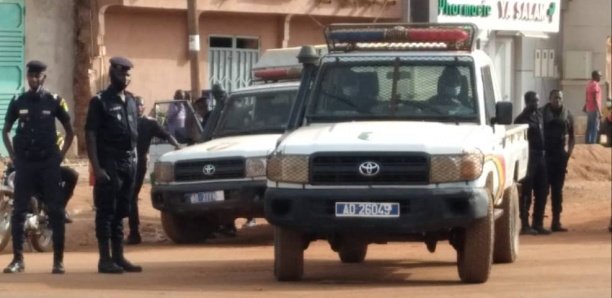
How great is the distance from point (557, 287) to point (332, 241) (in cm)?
196

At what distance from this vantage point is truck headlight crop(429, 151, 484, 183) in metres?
12.7

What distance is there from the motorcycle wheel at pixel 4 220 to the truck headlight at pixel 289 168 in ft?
17.6

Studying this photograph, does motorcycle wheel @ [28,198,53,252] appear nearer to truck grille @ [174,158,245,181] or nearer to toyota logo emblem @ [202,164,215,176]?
truck grille @ [174,158,245,181]

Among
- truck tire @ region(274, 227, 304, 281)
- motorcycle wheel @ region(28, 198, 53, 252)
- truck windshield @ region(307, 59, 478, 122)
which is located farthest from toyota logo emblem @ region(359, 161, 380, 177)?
motorcycle wheel @ region(28, 198, 53, 252)

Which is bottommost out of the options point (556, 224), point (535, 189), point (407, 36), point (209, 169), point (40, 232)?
point (556, 224)

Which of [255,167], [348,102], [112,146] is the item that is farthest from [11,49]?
[348,102]

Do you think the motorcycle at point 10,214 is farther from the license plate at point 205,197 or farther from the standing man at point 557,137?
the standing man at point 557,137

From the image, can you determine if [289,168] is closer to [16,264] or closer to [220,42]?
[16,264]

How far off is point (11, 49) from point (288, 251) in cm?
1653

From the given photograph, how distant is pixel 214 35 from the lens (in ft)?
106

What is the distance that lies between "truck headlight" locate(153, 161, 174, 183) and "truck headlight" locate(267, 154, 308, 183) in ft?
16.4

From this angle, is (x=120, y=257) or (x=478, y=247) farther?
(x=120, y=257)

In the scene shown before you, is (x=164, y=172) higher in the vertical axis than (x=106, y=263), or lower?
higher

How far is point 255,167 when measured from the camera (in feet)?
57.1
